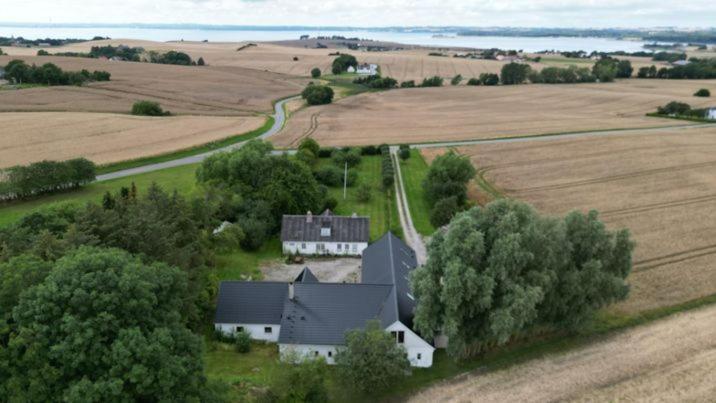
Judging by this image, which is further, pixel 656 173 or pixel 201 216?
pixel 656 173

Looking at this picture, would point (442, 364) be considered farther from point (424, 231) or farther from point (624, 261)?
point (424, 231)

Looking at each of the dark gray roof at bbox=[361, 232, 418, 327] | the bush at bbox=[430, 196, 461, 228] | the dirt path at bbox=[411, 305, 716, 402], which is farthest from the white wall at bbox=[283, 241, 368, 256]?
the dirt path at bbox=[411, 305, 716, 402]

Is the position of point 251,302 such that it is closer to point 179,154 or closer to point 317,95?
point 179,154

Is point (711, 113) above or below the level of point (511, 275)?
above

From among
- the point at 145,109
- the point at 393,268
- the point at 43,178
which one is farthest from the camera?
the point at 145,109

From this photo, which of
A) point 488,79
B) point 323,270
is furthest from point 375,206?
point 488,79

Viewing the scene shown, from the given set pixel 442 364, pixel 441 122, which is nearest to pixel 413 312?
pixel 442 364
